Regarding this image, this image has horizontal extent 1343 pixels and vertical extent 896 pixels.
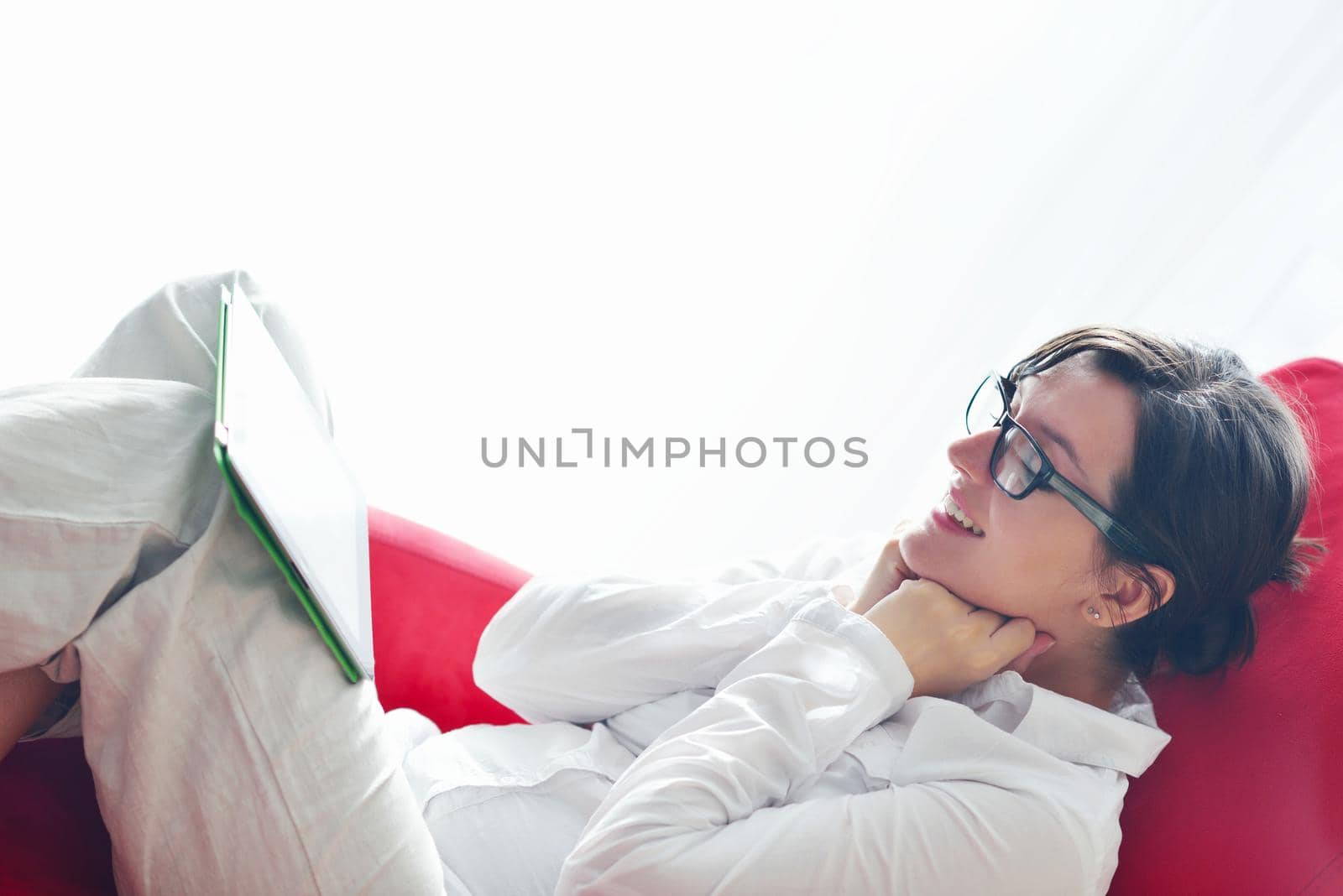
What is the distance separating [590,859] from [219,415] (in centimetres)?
52

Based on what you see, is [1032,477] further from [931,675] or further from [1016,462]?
[931,675]

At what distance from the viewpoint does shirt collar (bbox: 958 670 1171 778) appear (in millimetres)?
1071

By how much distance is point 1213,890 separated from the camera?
0.97 metres

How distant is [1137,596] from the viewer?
44.0 inches

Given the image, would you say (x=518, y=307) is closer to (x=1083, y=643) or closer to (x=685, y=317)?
(x=685, y=317)

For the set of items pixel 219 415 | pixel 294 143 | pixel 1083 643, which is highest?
Result: pixel 294 143

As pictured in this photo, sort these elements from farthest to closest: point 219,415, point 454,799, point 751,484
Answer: point 751,484 → point 454,799 → point 219,415

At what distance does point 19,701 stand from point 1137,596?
3.73ft

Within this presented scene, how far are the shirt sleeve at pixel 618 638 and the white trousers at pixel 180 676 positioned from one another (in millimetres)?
343

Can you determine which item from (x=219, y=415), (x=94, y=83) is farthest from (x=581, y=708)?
(x=94, y=83)

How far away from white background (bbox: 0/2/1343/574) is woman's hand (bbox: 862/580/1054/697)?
31.2 inches

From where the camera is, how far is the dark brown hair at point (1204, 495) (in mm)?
1068

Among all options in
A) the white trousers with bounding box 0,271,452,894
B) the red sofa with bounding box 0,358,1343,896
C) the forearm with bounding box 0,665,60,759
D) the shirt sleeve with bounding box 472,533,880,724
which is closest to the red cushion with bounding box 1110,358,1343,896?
the red sofa with bounding box 0,358,1343,896

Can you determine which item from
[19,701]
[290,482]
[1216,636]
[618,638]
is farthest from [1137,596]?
[19,701]
